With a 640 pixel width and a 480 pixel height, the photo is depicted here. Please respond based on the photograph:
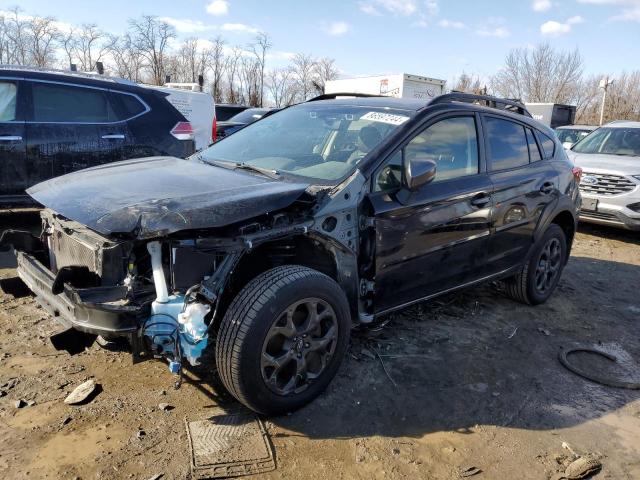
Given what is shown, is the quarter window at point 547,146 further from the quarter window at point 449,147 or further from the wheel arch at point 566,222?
the quarter window at point 449,147

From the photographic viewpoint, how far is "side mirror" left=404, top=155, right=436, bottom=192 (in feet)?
10.4

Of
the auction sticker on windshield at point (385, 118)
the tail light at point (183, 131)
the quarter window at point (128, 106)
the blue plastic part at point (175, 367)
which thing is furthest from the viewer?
the tail light at point (183, 131)

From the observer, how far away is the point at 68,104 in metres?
5.83

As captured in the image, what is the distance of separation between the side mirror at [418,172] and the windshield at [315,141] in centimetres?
29

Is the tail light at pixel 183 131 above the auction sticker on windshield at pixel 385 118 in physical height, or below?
below

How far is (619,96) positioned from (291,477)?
43883 mm

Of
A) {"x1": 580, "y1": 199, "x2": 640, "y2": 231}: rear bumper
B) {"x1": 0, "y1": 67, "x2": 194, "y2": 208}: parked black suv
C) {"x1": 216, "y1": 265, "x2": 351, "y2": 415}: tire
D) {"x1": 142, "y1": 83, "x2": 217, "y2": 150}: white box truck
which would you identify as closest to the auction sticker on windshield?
{"x1": 216, "y1": 265, "x2": 351, "y2": 415}: tire

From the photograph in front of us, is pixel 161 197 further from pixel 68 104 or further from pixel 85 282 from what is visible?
pixel 68 104

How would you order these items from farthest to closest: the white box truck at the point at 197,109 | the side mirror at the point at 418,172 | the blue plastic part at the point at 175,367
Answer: the white box truck at the point at 197,109, the side mirror at the point at 418,172, the blue plastic part at the point at 175,367

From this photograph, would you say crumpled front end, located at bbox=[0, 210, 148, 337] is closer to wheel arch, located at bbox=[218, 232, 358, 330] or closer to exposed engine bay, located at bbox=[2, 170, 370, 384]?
exposed engine bay, located at bbox=[2, 170, 370, 384]

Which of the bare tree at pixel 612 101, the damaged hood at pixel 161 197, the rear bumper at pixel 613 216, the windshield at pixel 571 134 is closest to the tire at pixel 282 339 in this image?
the damaged hood at pixel 161 197

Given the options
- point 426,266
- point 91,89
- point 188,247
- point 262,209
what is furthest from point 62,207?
point 91,89

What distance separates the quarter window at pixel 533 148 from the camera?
14.9 ft

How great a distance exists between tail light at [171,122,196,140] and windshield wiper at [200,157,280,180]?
9.29 feet
